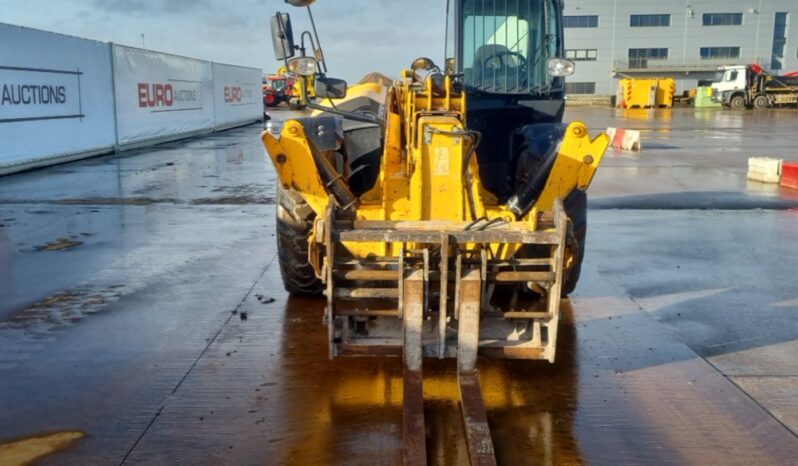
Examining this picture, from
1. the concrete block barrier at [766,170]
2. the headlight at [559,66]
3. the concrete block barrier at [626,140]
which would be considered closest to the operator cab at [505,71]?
the headlight at [559,66]

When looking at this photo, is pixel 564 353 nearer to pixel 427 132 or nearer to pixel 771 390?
pixel 771 390

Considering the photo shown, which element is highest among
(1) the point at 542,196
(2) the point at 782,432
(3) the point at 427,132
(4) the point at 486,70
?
(4) the point at 486,70

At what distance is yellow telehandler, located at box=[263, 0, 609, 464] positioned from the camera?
14.5 ft

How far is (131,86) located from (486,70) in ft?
56.5

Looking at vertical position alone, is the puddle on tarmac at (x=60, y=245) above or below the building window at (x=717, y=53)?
below

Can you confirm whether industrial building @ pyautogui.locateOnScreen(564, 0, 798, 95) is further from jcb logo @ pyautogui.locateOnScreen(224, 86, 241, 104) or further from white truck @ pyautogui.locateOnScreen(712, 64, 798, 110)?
jcb logo @ pyautogui.locateOnScreen(224, 86, 241, 104)

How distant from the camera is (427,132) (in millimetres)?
4852

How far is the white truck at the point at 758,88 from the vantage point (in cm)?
4750

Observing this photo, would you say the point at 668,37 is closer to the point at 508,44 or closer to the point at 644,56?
the point at 644,56

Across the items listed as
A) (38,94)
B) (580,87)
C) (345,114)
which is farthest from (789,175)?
(580,87)

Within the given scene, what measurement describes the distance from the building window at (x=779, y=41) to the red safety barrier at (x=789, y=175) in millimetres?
60001

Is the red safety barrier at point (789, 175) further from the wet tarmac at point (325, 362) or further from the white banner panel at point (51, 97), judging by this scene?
the white banner panel at point (51, 97)

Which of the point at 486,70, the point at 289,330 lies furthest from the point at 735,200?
the point at 289,330

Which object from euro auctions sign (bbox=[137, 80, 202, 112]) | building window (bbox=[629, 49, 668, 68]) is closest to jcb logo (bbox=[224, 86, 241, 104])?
euro auctions sign (bbox=[137, 80, 202, 112])
